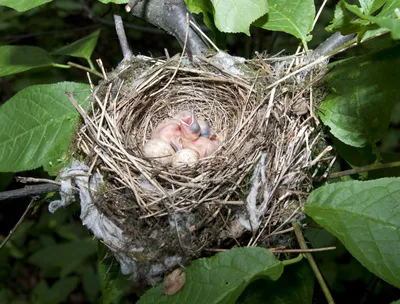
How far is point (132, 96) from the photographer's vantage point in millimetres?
1651

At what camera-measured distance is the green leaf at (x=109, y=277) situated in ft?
4.76

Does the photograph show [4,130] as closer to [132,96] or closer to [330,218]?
[132,96]

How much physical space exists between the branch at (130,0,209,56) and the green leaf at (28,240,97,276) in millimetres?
1208

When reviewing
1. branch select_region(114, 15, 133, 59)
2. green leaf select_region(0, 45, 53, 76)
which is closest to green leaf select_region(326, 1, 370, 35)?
branch select_region(114, 15, 133, 59)

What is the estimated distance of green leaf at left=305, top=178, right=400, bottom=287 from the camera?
1064 mm

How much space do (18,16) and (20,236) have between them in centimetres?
137

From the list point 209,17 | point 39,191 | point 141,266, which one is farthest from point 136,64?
point 141,266

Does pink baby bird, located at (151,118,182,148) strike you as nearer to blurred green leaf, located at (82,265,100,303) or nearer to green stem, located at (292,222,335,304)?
green stem, located at (292,222,335,304)

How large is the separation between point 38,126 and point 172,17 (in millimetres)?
554

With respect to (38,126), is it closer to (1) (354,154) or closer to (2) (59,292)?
(1) (354,154)

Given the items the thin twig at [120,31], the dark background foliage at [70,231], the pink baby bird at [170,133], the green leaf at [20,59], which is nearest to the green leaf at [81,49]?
the green leaf at [20,59]

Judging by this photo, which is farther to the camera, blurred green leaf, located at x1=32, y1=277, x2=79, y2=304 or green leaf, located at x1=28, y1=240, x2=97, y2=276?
blurred green leaf, located at x1=32, y1=277, x2=79, y2=304

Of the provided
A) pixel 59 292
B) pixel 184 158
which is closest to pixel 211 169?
pixel 184 158

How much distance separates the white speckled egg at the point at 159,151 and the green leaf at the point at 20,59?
463 mm
